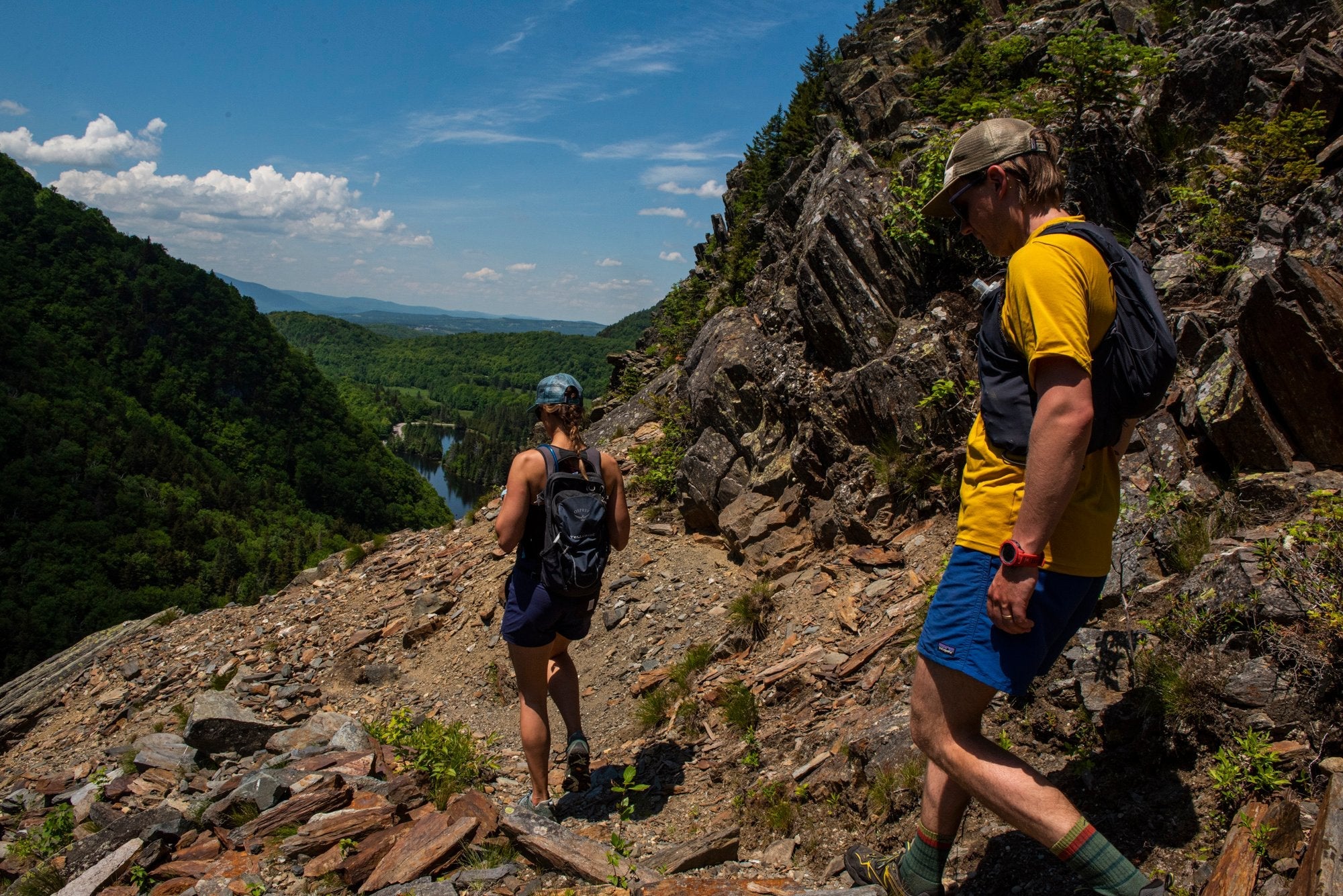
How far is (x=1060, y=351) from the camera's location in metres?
1.96

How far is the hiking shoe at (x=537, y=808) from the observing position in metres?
3.66

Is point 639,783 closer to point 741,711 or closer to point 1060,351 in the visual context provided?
point 741,711

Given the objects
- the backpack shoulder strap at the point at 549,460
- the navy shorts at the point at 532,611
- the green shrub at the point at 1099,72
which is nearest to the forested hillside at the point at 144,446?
the navy shorts at the point at 532,611

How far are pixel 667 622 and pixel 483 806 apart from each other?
3.37 meters

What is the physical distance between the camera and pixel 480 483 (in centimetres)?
12462

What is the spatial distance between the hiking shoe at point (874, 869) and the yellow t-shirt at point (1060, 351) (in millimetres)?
1273

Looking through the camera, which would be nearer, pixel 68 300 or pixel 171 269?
pixel 68 300

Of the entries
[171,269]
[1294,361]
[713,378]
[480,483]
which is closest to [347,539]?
[480,483]

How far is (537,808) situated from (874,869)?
6.02 feet

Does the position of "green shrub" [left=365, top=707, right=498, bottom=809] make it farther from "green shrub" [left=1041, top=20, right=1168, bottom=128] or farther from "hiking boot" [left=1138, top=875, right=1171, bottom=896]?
"green shrub" [left=1041, top=20, right=1168, bottom=128]

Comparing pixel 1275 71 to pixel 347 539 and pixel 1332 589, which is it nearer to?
pixel 1332 589

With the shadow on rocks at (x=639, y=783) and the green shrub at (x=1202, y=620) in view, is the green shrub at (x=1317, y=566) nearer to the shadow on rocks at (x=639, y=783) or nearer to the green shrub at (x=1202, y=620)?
the green shrub at (x=1202, y=620)

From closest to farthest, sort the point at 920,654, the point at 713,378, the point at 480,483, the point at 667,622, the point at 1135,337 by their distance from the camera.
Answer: the point at 1135,337
the point at 920,654
the point at 667,622
the point at 713,378
the point at 480,483

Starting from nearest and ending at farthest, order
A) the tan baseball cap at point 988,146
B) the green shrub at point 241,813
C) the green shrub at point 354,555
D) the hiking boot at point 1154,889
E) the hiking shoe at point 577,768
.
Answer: the hiking boot at point 1154,889 → the tan baseball cap at point 988,146 → the hiking shoe at point 577,768 → the green shrub at point 241,813 → the green shrub at point 354,555
